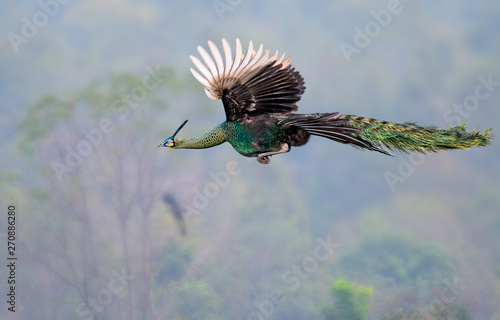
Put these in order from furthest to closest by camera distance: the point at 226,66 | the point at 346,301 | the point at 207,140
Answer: the point at 346,301
the point at 207,140
the point at 226,66

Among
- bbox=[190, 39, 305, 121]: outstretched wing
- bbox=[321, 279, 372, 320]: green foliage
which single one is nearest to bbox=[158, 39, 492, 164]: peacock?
bbox=[190, 39, 305, 121]: outstretched wing

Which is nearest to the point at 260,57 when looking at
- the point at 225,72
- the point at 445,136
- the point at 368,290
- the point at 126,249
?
the point at 225,72

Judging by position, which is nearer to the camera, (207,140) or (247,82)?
(247,82)

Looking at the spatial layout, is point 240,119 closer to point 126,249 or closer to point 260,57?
point 260,57

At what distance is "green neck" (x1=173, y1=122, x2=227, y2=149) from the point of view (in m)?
6.76

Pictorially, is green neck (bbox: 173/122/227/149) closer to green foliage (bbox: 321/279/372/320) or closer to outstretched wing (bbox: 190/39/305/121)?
outstretched wing (bbox: 190/39/305/121)

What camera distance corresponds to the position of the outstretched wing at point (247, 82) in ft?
20.2

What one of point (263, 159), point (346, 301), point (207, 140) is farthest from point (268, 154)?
point (346, 301)

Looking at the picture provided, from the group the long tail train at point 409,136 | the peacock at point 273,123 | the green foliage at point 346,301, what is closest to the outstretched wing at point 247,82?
the peacock at point 273,123

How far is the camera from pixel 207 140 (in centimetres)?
684

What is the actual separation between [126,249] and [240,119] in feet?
30.8

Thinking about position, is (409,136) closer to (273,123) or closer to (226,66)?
(273,123)

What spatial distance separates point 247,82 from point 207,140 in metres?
0.80

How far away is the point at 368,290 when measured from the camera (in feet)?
57.2
